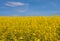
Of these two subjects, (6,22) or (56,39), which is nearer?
(56,39)

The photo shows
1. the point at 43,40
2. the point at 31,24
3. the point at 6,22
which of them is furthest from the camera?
the point at 6,22

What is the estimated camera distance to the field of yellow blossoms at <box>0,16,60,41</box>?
285 inches

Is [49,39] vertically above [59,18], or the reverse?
[59,18]

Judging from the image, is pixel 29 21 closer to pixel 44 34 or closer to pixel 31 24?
pixel 31 24

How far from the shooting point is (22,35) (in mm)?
7332

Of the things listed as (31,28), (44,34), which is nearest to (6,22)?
(31,28)

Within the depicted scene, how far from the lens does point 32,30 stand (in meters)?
7.42

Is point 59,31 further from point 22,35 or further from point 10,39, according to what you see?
point 10,39

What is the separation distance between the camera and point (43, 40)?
23.6 feet

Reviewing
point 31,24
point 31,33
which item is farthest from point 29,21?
point 31,33

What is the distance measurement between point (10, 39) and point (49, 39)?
57.7 inches

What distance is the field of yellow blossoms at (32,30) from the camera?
7246 millimetres

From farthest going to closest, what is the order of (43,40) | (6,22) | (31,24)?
(6,22)
(31,24)
(43,40)

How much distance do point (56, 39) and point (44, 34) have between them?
48 centimetres
